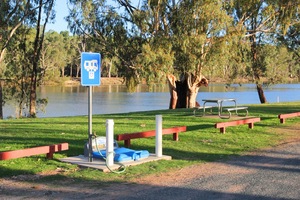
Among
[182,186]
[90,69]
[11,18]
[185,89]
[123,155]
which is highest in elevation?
[11,18]

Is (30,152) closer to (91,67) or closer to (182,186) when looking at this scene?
(91,67)

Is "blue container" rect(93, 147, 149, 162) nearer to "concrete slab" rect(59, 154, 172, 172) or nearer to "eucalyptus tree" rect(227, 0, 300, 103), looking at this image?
"concrete slab" rect(59, 154, 172, 172)

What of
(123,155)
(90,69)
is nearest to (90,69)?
(90,69)

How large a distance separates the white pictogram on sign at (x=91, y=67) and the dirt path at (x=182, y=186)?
1693 millimetres

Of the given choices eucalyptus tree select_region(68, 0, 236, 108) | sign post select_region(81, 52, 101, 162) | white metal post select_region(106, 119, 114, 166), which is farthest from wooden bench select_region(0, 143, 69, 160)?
eucalyptus tree select_region(68, 0, 236, 108)

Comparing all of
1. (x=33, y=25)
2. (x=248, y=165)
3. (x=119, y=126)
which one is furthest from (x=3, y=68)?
(x=248, y=165)

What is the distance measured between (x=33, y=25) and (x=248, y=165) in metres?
22.0

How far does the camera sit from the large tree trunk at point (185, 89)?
24984 mm

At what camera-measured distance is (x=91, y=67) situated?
6680 millimetres

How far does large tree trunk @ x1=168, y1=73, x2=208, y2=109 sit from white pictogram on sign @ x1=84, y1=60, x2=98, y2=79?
18.0 metres

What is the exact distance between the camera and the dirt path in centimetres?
522

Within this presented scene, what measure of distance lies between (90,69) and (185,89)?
62.6ft

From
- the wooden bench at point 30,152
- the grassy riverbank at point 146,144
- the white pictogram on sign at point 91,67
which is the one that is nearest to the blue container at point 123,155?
the grassy riverbank at point 146,144

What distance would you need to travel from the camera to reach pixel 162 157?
7.47 metres
